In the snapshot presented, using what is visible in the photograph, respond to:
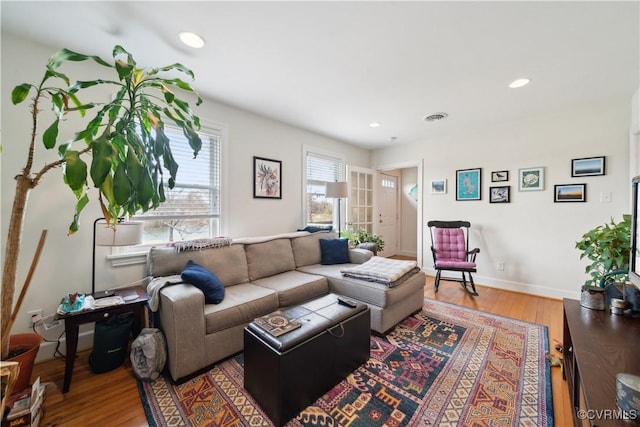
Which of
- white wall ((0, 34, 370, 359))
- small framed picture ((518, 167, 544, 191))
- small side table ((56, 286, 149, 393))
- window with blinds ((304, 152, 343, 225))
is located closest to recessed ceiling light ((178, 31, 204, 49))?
white wall ((0, 34, 370, 359))

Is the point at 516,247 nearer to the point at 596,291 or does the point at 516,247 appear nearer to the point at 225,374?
the point at 596,291

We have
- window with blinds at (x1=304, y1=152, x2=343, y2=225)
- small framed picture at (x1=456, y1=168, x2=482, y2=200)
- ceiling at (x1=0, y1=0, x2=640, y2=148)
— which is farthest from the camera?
window with blinds at (x1=304, y1=152, x2=343, y2=225)

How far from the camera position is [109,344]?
1.79 meters

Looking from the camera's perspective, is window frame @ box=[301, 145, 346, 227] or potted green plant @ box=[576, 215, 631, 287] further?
window frame @ box=[301, 145, 346, 227]

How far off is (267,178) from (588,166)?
4.05 metres

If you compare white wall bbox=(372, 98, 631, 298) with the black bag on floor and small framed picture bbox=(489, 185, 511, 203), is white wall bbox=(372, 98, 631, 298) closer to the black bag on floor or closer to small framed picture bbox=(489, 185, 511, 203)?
small framed picture bbox=(489, 185, 511, 203)

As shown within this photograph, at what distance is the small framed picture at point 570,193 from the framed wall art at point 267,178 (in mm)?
3711

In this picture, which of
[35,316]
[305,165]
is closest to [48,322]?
[35,316]

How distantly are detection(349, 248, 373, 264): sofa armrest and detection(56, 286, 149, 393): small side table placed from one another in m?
2.21

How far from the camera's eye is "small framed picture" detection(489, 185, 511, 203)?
11.8 ft

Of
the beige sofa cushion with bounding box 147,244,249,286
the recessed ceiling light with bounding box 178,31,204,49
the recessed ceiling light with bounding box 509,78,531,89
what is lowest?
the beige sofa cushion with bounding box 147,244,249,286

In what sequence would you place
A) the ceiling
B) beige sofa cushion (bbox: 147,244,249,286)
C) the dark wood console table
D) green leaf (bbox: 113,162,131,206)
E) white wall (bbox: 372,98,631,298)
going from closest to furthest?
1. the dark wood console table
2. green leaf (bbox: 113,162,131,206)
3. the ceiling
4. beige sofa cushion (bbox: 147,244,249,286)
5. white wall (bbox: 372,98,631,298)

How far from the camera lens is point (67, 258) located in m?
2.03

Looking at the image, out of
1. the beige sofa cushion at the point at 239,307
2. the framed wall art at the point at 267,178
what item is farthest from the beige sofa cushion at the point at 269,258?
the framed wall art at the point at 267,178
